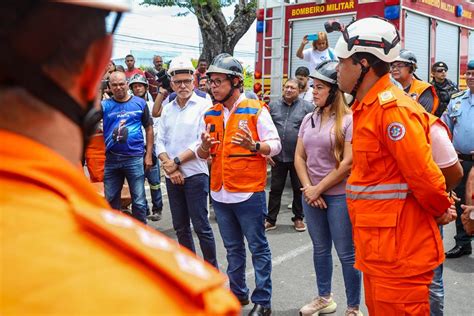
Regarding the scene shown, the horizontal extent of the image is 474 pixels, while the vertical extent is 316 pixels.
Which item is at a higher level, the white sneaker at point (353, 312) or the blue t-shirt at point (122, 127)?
the blue t-shirt at point (122, 127)

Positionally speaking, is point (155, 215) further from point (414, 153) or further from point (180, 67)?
point (414, 153)

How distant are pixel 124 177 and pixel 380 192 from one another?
356 cm

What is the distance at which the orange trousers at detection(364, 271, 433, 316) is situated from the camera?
253 cm

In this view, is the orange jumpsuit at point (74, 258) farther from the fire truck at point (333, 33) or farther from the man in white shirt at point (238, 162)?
the fire truck at point (333, 33)

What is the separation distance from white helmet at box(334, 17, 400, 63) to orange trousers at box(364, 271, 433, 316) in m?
1.13

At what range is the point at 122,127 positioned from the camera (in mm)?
5480

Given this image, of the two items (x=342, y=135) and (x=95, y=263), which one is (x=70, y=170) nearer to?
(x=95, y=263)

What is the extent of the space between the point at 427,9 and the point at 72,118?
29.9 feet

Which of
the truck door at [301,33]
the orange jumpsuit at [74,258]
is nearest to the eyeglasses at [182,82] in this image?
the orange jumpsuit at [74,258]

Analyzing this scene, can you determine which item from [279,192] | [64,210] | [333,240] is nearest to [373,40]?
[333,240]

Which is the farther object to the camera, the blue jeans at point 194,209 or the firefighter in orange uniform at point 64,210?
the blue jeans at point 194,209

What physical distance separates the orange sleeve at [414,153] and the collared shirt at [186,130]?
2.18 meters

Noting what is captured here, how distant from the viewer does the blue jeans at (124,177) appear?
546 cm

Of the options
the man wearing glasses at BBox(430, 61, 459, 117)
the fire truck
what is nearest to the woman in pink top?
the man wearing glasses at BBox(430, 61, 459, 117)
